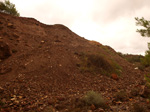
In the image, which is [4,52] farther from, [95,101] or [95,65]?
[95,101]

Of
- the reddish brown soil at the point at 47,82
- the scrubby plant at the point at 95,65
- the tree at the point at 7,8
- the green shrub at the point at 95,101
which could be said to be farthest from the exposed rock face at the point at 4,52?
the tree at the point at 7,8

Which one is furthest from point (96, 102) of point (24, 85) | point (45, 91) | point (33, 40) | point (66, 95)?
point (33, 40)

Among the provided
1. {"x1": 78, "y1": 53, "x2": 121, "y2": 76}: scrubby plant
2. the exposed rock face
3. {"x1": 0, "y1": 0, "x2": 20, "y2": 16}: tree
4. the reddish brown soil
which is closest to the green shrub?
the reddish brown soil

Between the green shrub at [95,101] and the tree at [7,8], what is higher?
the tree at [7,8]

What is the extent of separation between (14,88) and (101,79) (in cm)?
497

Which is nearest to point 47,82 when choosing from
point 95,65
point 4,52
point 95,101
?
point 95,101

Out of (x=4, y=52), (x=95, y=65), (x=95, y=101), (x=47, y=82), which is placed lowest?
(x=95, y=101)

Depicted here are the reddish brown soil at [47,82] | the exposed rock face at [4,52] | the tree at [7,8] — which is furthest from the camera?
the tree at [7,8]

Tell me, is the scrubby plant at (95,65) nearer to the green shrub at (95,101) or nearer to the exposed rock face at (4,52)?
the green shrub at (95,101)

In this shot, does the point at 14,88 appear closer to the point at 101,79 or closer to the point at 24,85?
the point at 24,85

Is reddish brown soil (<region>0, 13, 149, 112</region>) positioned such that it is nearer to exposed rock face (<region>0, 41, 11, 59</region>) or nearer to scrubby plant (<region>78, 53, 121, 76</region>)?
exposed rock face (<region>0, 41, 11, 59</region>)

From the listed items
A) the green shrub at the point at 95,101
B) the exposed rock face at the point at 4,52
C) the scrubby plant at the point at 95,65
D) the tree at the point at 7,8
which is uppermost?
the tree at the point at 7,8

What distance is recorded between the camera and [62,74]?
21.2 ft

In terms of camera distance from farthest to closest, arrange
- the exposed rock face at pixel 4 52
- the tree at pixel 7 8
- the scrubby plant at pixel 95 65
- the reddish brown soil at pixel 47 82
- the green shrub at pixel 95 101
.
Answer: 1. the tree at pixel 7 8
2. the scrubby plant at pixel 95 65
3. the exposed rock face at pixel 4 52
4. the reddish brown soil at pixel 47 82
5. the green shrub at pixel 95 101
